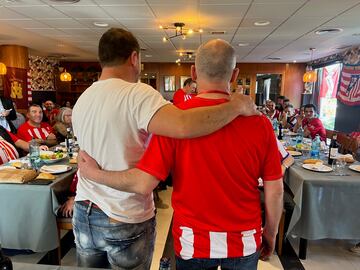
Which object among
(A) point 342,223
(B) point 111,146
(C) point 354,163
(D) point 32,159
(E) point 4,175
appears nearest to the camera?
(B) point 111,146

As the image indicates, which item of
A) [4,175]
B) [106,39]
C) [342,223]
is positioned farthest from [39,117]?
[342,223]

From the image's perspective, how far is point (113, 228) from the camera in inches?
43.6

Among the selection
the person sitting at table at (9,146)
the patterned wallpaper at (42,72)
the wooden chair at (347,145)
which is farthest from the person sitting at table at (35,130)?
the patterned wallpaper at (42,72)

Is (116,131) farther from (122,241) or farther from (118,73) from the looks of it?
(122,241)

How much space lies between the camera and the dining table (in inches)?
87.7

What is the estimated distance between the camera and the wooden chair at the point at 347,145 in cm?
360

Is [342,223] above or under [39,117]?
under

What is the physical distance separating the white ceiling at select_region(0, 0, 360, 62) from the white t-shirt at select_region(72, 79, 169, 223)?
269 cm

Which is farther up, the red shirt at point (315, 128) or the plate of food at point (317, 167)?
the red shirt at point (315, 128)

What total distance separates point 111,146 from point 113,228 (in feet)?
1.06

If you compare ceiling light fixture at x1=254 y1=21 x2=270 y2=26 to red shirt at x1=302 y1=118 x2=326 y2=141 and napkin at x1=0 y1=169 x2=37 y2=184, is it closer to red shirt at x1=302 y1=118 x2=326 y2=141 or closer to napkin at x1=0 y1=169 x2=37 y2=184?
red shirt at x1=302 y1=118 x2=326 y2=141

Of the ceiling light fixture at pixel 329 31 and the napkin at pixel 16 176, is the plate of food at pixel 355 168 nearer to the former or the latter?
the napkin at pixel 16 176

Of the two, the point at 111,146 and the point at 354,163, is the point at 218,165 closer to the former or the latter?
the point at 111,146

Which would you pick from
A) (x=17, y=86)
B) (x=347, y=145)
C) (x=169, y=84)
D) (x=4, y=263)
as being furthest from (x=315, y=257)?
(x=169, y=84)
